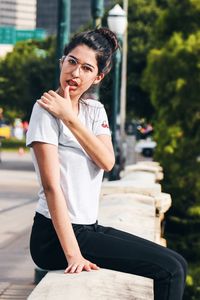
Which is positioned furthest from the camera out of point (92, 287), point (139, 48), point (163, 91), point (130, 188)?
point (139, 48)

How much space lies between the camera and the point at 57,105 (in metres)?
5.27

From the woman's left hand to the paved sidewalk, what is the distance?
3649 millimetres

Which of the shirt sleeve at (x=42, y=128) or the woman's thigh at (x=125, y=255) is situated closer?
the shirt sleeve at (x=42, y=128)

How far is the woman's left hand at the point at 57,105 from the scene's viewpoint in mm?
5262

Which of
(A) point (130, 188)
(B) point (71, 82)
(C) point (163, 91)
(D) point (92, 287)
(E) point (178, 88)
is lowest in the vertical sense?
(C) point (163, 91)

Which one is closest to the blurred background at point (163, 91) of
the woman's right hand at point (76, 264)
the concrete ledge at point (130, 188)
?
the concrete ledge at point (130, 188)

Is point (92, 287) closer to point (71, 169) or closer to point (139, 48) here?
point (71, 169)

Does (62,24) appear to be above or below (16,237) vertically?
above

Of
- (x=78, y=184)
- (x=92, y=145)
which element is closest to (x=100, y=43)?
(x=92, y=145)

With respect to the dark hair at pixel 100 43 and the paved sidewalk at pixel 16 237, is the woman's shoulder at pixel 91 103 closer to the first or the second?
the dark hair at pixel 100 43

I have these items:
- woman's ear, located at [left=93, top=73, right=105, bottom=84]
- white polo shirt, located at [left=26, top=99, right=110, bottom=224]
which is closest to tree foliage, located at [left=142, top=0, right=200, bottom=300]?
woman's ear, located at [left=93, top=73, right=105, bottom=84]

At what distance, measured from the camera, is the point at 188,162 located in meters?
47.8

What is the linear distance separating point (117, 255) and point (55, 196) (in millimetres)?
432

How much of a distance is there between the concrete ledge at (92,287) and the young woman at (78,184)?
0.05 m
